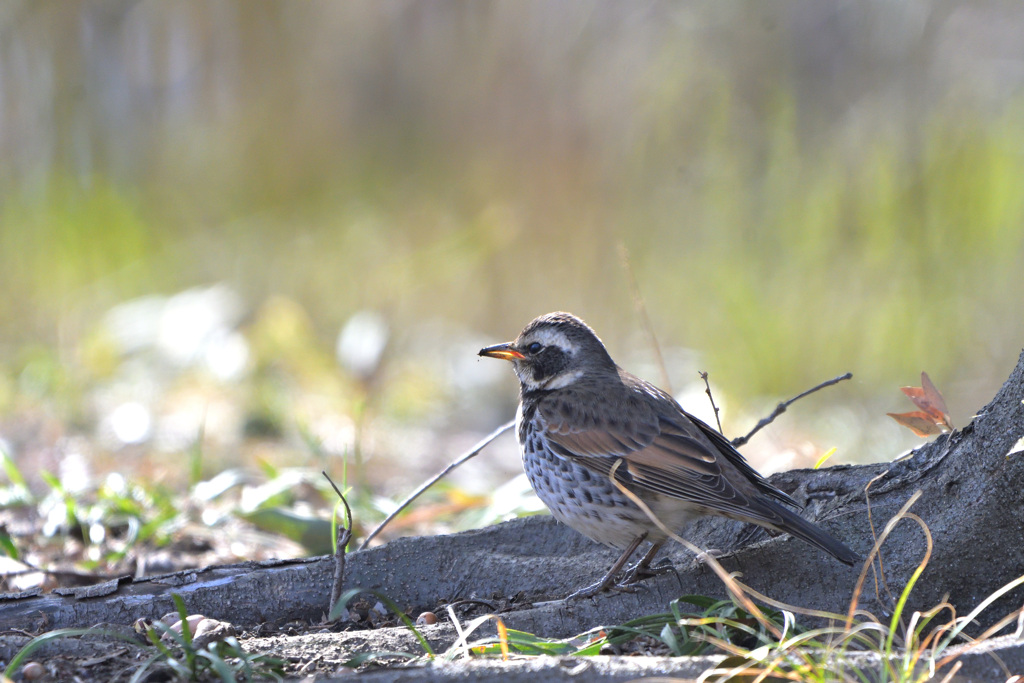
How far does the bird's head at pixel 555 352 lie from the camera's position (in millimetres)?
4348

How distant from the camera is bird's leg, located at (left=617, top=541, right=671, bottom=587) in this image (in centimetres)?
343

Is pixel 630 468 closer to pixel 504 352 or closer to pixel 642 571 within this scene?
pixel 642 571

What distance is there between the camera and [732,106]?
364 inches

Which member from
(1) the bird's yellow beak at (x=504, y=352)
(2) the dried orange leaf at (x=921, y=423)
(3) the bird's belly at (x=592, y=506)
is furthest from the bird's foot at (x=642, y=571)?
(1) the bird's yellow beak at (x=504, y=352)

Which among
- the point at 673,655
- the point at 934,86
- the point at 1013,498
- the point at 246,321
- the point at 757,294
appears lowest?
the point at 673,655

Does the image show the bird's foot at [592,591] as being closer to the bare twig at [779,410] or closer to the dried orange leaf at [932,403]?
the bare twig at [779,410]

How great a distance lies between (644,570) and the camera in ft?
11.5

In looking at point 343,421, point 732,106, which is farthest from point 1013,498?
point 732,106

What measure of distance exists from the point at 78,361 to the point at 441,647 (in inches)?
278

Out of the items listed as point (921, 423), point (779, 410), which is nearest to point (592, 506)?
point (779, 410)

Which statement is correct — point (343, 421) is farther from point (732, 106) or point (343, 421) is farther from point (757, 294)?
point (732, 106)

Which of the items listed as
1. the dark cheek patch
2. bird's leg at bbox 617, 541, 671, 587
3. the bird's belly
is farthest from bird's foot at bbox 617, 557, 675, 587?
the dark cheek patch

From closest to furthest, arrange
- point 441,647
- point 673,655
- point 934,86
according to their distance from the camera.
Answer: point 673,655 → point 441,647 → point 934,86

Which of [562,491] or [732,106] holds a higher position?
[732,106]
